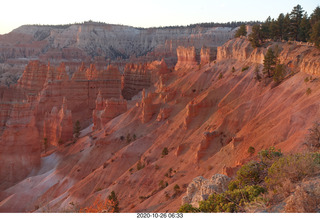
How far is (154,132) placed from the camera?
33.7 metres

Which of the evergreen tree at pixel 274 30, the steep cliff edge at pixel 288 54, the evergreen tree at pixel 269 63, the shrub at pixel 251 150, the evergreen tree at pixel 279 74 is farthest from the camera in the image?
the evergreen tree at pixel 274 30

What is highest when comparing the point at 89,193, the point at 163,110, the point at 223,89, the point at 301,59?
the point at 301,59

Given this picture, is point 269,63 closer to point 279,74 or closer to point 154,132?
point 279,74

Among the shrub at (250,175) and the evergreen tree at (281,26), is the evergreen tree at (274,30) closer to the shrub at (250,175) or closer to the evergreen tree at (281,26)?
the evergreen tree at (281,26)

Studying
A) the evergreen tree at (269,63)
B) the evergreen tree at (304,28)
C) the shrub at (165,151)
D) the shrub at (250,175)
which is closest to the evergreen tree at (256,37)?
the evergreen tree at (304,28)

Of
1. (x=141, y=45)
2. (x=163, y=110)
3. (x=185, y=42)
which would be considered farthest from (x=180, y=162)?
(x=141, y=45)

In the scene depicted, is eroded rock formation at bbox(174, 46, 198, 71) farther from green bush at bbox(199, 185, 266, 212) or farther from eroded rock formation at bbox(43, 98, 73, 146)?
green bush at bbox(199, 185, 266, 212)

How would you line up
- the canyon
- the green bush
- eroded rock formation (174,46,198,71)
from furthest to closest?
eroded rock formation (174,46,198,71) → the canyon → the green bush

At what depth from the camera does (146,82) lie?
70.9 metres

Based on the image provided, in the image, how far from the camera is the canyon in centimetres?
2016

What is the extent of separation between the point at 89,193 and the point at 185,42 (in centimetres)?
8760

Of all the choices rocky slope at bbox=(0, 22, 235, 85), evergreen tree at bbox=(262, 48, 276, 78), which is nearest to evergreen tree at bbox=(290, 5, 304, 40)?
evergreen tree at bbox=(262, 48, 276, 78)

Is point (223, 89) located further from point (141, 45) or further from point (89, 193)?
point (141, 45)

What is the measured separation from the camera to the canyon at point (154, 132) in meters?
20.2
